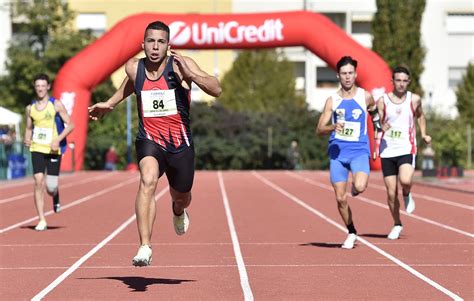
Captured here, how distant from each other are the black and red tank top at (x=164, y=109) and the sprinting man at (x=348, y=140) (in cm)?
347

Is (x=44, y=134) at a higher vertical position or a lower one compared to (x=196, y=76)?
lower

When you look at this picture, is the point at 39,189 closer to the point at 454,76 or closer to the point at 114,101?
the point at 114,101

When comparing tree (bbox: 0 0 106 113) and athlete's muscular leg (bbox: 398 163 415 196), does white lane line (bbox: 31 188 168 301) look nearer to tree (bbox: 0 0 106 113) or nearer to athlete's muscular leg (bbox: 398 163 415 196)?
athlete's muscular leg (bbox: 398 163 415 196)

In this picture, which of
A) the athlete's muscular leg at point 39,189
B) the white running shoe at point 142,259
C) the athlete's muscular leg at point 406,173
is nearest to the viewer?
the white running shoe at point 142,259

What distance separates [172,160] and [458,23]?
61445mm

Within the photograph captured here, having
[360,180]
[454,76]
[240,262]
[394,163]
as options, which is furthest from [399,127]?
[454,76]

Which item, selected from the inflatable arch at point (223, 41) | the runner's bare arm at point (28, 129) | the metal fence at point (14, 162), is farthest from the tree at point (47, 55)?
the runner's bare arm at point (28, 129)

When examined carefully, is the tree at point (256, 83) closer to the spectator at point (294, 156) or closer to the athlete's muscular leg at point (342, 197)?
the spectator at point (294, 156)

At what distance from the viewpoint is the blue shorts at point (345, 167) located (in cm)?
1226

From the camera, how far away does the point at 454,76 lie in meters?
Result: 69.5

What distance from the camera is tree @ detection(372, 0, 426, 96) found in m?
48.1

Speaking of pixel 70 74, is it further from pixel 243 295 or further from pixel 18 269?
pixel 243 295

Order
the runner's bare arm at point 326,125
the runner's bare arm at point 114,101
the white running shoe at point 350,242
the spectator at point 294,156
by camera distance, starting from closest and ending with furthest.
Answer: the runner's bare arm at point 114,101 → the runner's bare arm at point 326,125 → the white running shoe at point 350,242 → the spectator at point 294,156

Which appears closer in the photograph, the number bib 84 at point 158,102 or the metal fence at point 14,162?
the number bib 84 at point 158,102
